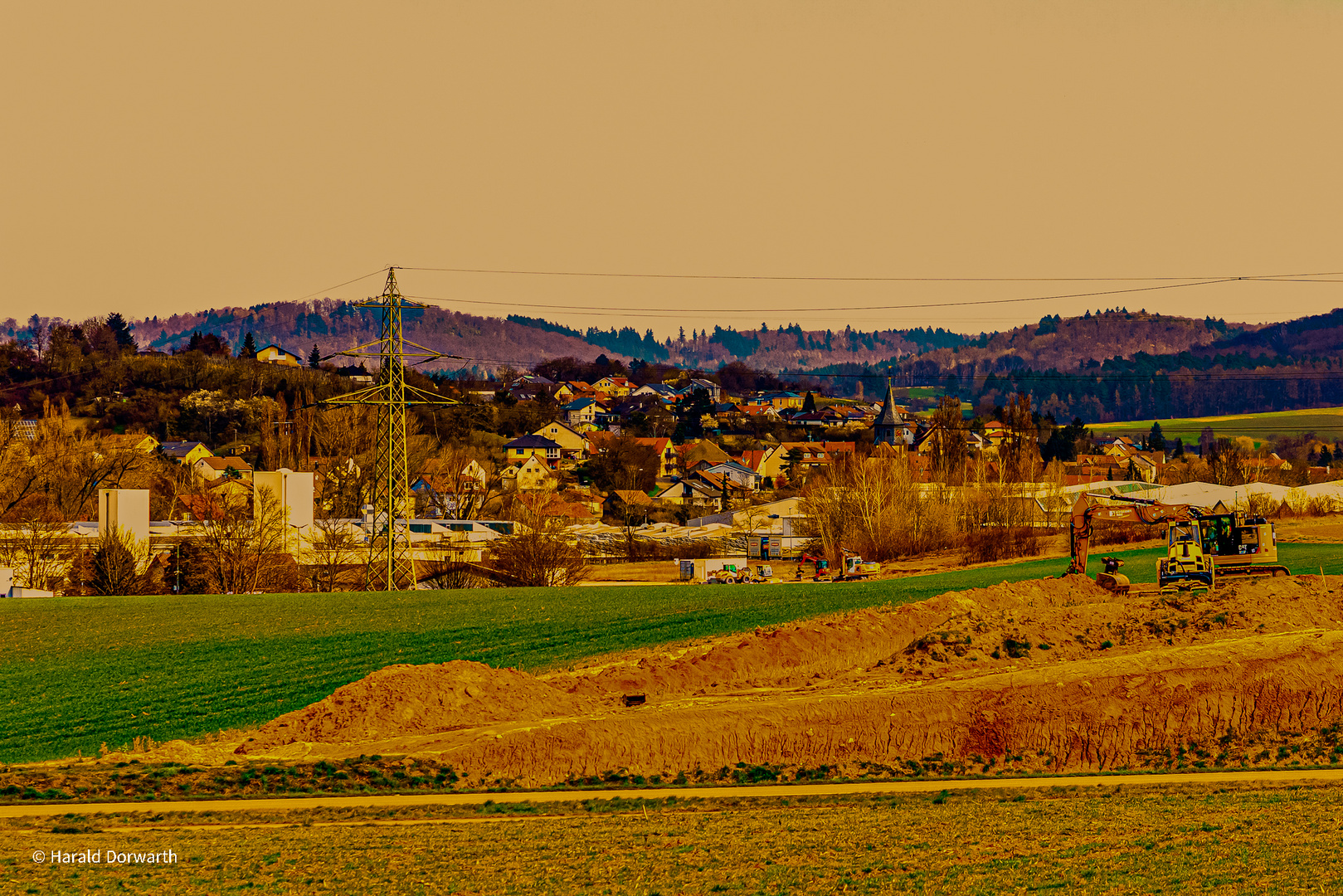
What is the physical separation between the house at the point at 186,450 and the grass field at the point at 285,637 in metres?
78.9

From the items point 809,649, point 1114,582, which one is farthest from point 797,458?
point 809,649

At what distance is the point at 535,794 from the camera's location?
2173cm

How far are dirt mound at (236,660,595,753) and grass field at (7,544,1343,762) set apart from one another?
2334mm

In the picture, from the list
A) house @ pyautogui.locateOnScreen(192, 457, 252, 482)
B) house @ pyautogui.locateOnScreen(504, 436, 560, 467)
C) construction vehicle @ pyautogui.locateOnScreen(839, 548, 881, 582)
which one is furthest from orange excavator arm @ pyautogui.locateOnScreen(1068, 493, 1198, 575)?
house @ pyautogui.locateOnScreen(504, 436, 560, 467)

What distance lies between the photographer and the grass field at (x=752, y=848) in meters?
15.1

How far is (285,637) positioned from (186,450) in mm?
98433

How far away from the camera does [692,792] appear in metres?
21.8

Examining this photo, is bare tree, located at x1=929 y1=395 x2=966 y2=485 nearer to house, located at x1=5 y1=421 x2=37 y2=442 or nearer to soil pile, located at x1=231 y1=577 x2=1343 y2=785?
soil pile, located at x1=231 y1=577 x2=1343 y2=785

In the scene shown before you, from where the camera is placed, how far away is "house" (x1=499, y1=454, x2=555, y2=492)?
5241 inches

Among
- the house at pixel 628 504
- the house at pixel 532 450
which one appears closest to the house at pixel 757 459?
the house at pixel 532 450

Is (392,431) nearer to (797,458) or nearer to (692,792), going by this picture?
(692,792)

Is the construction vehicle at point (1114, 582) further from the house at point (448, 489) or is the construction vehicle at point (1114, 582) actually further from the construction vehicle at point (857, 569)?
the house at point (448, 489)

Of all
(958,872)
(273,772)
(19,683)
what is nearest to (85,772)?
(273,772)

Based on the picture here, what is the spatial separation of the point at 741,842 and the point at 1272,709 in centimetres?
1371
